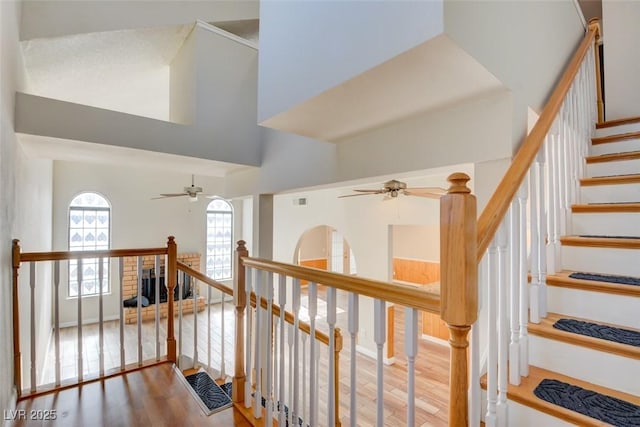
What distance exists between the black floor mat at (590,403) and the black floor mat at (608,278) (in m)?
0.53

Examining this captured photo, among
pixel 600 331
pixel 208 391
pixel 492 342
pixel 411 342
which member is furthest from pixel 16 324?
pixel 600 331

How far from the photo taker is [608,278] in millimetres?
1443

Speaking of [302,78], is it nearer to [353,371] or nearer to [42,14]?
[353,371]

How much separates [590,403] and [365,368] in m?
4.26

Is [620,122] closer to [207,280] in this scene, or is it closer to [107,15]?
[207,280]

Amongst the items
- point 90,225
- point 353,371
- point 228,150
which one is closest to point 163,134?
point 228,150

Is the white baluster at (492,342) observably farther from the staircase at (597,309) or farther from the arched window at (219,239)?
the arched window at (219,239)

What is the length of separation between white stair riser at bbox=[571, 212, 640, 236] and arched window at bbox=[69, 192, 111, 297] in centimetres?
776

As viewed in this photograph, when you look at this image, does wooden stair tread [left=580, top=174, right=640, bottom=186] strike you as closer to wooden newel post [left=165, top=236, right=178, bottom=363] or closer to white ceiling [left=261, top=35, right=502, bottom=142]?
white ceiling [left=261, top=35, right=502, bottom=142]

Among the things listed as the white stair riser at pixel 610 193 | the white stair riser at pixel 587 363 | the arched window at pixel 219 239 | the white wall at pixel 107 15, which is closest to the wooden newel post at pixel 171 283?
the white wall at pixel 107 15

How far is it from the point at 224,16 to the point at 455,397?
3.92 meters

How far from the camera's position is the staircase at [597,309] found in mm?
1103

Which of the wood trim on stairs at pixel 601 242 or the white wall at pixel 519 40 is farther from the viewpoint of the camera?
the wood trim on stairs at pixel 601 242

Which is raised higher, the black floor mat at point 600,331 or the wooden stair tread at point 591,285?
the wooden stair tread at point 591,285
